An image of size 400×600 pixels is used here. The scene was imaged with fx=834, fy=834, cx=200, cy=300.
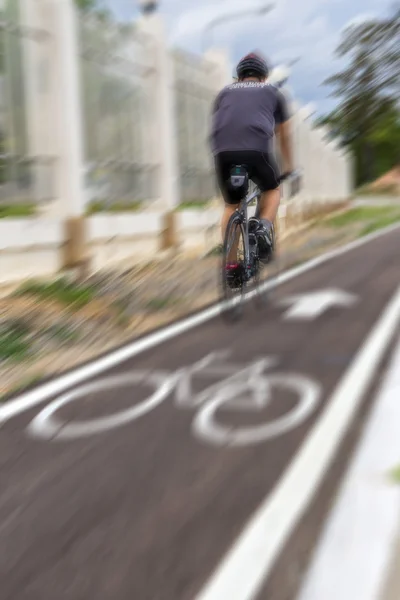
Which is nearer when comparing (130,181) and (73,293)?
(73,293)

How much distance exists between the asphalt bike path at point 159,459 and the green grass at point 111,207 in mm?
7307

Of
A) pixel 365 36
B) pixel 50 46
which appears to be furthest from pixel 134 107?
pixel 365 36

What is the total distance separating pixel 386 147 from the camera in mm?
84938

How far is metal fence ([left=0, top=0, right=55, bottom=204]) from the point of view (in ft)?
40.4

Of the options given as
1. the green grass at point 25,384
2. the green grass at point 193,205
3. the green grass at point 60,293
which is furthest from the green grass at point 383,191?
the green grass at point 25,384

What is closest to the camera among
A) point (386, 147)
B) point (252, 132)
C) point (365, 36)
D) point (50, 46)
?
point (252, 132)

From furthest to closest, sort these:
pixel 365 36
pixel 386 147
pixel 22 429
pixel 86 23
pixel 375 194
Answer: pixel 386 147, pixel 375 194, pixel 365 36, pixel 86 23, pixel 22 429

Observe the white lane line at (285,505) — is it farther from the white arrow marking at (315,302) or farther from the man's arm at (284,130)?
the man's arm at (284,130)

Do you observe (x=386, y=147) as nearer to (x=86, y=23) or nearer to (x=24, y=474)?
(x=86, y=23)

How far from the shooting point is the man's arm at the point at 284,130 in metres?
7.29

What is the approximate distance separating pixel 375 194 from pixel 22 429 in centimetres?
5421

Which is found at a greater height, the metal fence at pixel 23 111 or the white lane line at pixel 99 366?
the metal fence at pixel 23 111

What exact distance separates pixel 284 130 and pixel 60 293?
3.63 metres

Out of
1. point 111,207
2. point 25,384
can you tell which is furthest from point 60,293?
point 111,207
